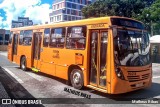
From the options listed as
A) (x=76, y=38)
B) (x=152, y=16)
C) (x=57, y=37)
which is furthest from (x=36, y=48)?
(x=152, y=16)

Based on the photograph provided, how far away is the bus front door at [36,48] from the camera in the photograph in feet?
41.7

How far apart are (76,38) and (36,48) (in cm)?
440

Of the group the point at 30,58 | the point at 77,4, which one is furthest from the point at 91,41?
the point at 77,4

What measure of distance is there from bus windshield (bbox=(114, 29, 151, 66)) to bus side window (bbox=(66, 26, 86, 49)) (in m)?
1.76

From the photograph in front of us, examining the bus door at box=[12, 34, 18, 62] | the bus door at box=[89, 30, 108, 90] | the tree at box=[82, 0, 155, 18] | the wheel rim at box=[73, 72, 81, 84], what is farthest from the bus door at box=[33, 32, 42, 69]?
the tree at box=[82, 0, 155, 18]

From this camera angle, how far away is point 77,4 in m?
111

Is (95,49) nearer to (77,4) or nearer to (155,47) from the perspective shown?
(155,47)

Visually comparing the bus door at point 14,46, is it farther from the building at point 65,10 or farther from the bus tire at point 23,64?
the building at point 65,10

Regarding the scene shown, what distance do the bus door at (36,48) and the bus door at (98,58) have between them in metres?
4.84

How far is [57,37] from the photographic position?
10.9 meters

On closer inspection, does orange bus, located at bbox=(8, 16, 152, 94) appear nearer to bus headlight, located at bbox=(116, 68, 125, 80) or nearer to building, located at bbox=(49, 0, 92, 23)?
bus headlight, located at bbox=(116, 68, 125, 80)

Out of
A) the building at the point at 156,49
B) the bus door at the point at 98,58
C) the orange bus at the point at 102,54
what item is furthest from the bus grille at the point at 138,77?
the building at the point at 156,49

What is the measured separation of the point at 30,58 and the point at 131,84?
761 centimetres

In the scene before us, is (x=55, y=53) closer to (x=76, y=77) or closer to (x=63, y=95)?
(x=76, y=77)
